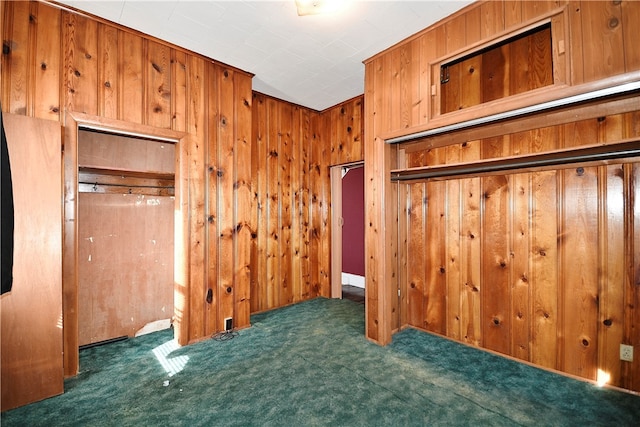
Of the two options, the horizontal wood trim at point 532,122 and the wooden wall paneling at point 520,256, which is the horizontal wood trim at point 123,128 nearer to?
the horizontal wood trim at point 532,122

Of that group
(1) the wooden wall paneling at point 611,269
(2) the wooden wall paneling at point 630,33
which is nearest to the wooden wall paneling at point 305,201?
(1) the wooden wall paneling at point 611,269

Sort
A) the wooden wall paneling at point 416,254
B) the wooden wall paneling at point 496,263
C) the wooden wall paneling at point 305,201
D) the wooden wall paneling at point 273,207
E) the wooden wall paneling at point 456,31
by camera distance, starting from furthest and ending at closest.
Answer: the wooden wall paneling at point 305,201
the wooden wall paneling at point 273,207
the wooden wall paneling at point 416,254
the wooden wall paneling at point 496,263
the wooden wall paneling at point 456,31

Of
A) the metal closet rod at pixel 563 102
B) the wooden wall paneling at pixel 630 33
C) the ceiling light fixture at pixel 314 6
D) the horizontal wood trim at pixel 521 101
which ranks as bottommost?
the metal closet rod at pixel 563 102

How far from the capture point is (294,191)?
167 inches

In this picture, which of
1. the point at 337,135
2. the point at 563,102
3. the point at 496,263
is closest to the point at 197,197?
the point at 337,135

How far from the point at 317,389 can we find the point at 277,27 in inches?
113

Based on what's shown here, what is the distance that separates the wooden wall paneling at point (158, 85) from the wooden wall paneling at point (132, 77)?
0.05m

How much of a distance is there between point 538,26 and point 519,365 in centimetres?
254

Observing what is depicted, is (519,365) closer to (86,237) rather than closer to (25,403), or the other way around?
(25,403)

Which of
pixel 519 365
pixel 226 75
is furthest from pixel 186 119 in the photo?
pixel 519 365

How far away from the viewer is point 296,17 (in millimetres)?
2303

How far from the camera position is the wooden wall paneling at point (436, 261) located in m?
2.89

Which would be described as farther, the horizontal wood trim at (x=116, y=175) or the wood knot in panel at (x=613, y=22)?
the horizontal wood trim at (x=116, y=175)

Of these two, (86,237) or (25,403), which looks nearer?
(25,403)
